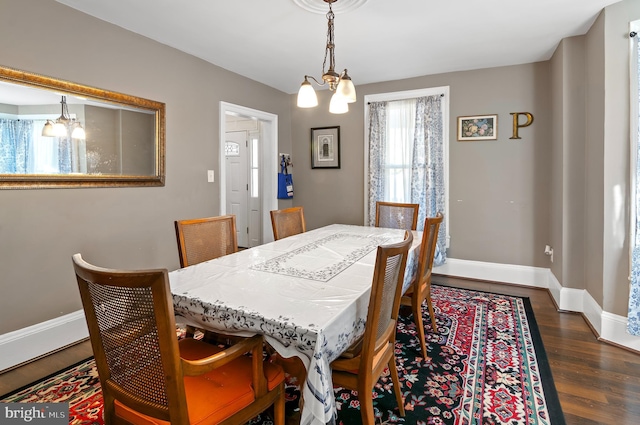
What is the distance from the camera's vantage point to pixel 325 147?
4840mm

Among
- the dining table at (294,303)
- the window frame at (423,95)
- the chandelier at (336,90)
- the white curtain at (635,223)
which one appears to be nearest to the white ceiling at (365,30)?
the window frame at (423,95)

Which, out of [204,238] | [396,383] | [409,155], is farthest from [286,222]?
[409,155]

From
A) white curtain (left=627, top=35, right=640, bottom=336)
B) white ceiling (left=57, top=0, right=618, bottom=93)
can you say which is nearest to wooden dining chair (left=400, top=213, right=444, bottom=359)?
white curtain (left=627, top=35, right=640, bottom=336)

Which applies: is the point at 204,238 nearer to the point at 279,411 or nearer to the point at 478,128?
the point at 279,411

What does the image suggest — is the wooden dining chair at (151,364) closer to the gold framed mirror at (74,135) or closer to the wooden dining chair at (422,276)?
the wooden dining chair at (422,276)

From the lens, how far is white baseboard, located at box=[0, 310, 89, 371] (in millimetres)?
2199

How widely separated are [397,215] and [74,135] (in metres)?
2.92

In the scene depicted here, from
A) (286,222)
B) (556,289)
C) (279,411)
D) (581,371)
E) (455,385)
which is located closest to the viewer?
(279,411)

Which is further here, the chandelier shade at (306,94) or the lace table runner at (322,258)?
the chandelier shade at (306,94)

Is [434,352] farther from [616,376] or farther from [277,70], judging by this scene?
[277,70]

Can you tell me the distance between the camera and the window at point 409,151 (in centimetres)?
409

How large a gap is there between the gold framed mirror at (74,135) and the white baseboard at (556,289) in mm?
3563

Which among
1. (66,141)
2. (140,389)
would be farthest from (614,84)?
(66,141)

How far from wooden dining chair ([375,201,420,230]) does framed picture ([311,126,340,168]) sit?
1.39m
